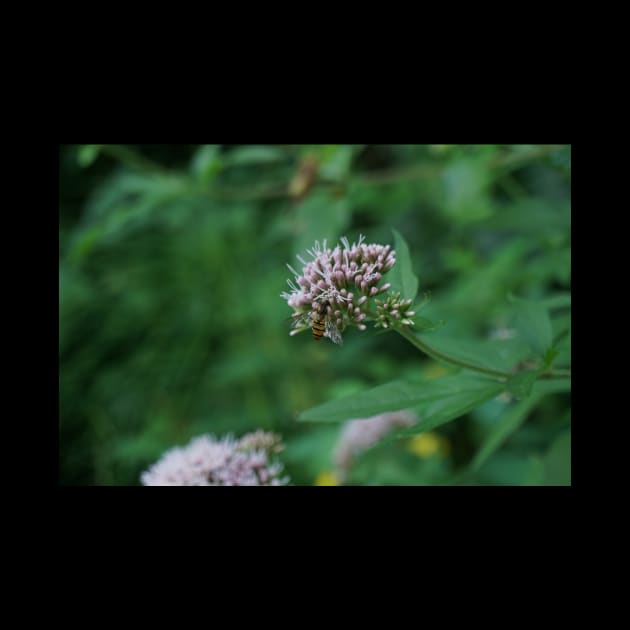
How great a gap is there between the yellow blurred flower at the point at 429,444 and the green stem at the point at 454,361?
1.30 metres

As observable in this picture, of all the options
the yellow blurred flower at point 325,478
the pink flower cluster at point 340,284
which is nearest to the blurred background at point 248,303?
the yellow blurred flower at point 325,478

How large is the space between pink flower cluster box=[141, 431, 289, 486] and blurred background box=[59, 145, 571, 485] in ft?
2.19

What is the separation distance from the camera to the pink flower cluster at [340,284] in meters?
0.76

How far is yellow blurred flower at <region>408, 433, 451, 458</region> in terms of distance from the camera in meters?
2.17

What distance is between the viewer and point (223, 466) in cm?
102

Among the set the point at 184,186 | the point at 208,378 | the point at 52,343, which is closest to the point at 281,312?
the point at 208,378

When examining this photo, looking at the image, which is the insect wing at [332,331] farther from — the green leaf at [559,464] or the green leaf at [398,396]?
the green leaf at [559,464]

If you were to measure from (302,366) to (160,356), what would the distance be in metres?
0.63

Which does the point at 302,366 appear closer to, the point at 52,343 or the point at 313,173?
the point at 313,173

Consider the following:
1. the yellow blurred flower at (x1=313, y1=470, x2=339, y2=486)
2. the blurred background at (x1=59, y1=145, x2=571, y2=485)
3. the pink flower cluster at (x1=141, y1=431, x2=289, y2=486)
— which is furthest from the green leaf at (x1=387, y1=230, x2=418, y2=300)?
the yellow blurred flower at (x1=313, y1=470, x2=339, y2=486)

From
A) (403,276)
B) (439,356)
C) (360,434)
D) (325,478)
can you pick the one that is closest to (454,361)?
(439,356)

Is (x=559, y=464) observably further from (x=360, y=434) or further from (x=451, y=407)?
(x=360, y=434)

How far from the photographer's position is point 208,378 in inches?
109

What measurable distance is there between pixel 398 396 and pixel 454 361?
0.08 meters
